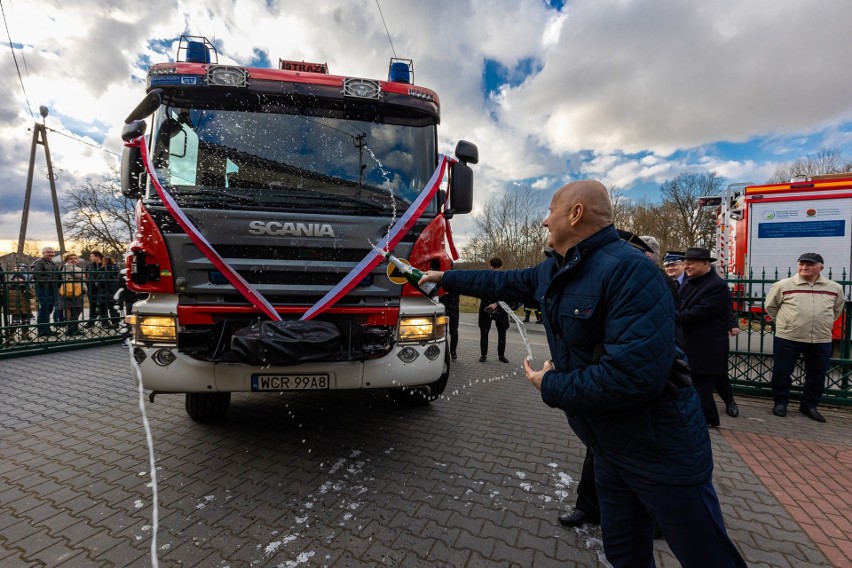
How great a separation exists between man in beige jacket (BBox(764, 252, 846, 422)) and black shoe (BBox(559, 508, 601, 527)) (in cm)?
383

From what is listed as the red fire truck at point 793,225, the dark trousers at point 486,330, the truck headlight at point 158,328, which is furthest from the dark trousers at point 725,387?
the truck headlight at point 158,328

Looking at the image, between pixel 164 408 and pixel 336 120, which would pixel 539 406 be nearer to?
pixel 336 120

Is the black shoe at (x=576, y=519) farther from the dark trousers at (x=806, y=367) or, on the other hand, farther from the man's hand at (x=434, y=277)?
the dark trousers at (x=806, y=367)

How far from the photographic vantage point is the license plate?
2.99m

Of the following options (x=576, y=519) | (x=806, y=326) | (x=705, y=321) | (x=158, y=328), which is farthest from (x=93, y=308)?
(x=806, y=326)

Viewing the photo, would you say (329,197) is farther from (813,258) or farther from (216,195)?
(813,258)

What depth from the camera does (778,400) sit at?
493 cm

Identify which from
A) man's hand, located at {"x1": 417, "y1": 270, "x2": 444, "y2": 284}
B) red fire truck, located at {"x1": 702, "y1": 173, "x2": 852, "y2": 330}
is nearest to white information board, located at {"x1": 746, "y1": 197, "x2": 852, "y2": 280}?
red fire truck, located at {"x1": 702, "y1": 173, "x2": 852, "y2": 330}

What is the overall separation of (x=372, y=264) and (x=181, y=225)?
4.47ft

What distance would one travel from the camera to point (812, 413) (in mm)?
4801

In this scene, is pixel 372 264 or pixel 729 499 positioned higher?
pixel 372 264

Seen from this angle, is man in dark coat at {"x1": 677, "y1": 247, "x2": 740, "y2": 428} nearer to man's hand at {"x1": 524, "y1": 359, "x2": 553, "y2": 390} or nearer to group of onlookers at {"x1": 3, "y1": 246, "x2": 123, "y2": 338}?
man's hand at {"x1": 524, "y1": 359, "x2": 553, "y2": 390}

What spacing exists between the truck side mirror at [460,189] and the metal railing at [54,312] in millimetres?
8299

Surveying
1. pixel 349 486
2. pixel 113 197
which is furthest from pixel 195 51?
pixel 113 197
